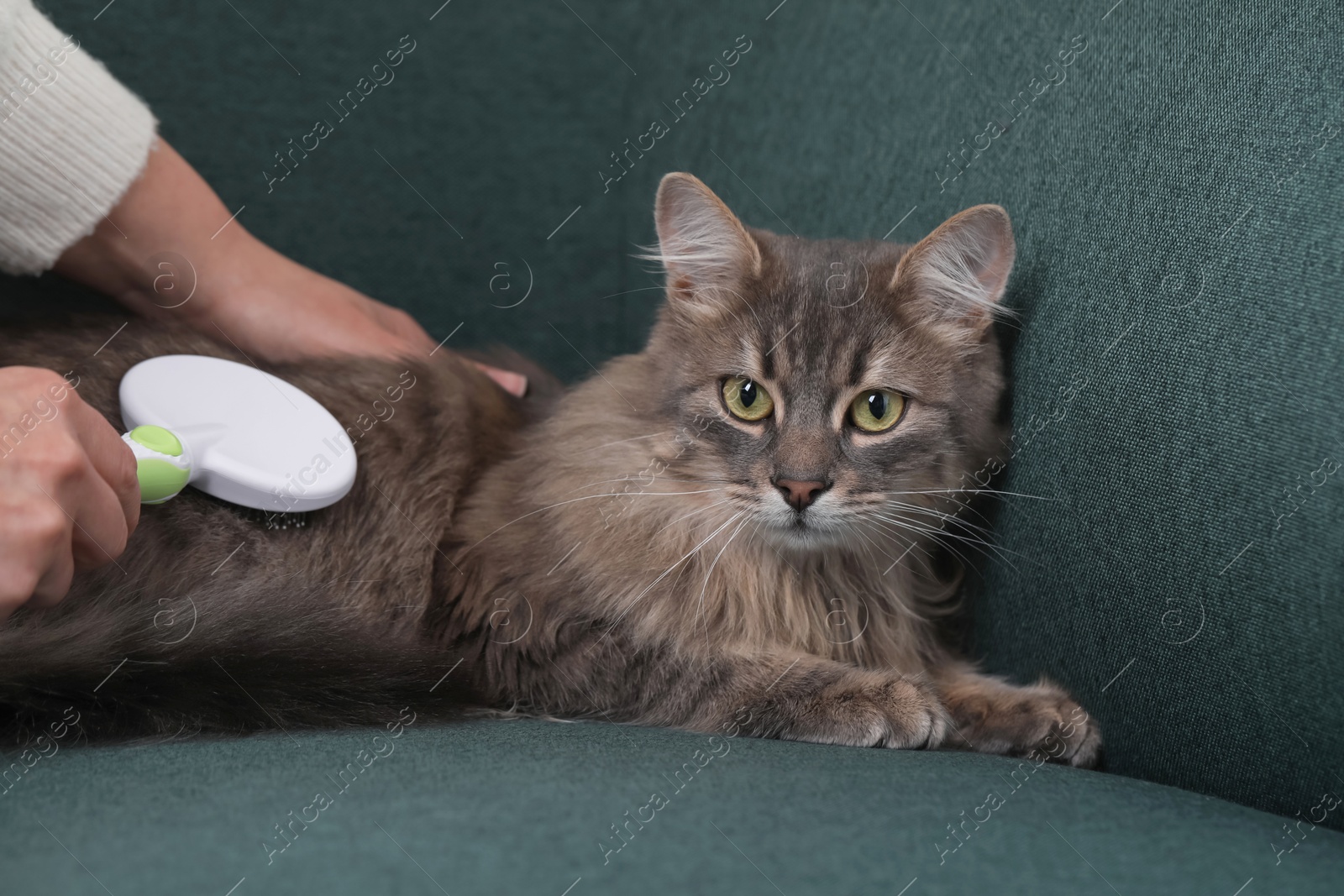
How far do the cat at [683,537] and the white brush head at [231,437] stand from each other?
0.07 meters

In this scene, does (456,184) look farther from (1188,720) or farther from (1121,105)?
(1188,720)

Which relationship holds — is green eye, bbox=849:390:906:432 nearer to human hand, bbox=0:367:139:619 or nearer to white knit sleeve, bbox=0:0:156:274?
human hand, bbox=0:367:139:619

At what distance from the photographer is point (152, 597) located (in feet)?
3.86

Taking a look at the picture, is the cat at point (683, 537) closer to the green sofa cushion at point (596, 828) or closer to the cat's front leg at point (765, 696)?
the cat's front leg at point (765, 696)

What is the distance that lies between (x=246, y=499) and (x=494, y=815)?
651 millimetres

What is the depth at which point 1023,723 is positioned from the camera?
119 centimetres

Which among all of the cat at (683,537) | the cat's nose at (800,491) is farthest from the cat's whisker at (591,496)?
the cat's nose at (800,491)

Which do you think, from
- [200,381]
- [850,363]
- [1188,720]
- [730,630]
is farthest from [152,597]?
[1188,720]

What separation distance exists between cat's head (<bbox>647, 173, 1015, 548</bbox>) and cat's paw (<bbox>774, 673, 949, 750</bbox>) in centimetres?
19

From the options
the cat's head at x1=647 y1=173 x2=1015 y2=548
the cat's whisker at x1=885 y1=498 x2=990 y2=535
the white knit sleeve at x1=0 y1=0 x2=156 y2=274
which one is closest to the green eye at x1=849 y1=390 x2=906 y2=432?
the cat's head at x1=647 y1=173 x2=1015 y2=548

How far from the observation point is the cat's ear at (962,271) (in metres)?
1.26

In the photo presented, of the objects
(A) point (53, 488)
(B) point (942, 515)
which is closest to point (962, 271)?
(B) point (942, 515)

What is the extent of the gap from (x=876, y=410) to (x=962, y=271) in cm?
21

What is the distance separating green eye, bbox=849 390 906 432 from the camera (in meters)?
1.30
